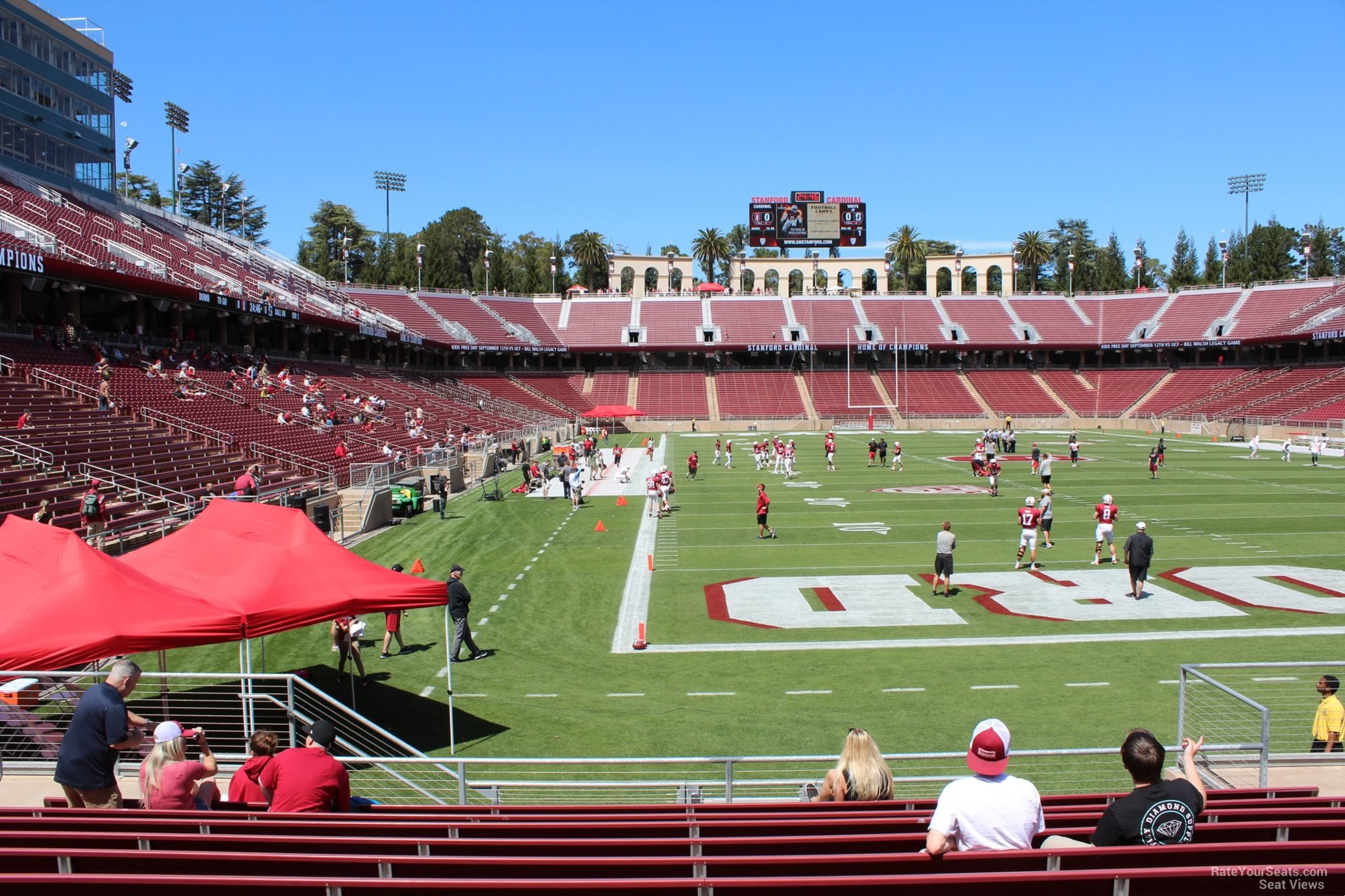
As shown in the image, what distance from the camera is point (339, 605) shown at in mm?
10039

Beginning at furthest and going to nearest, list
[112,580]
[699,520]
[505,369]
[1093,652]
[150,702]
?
[505,369]
[699,520]
[1093,652]
[150,702]
[112,580]

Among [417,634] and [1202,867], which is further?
[417,634]

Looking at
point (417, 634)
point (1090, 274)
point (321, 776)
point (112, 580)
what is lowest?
point (417, 634)

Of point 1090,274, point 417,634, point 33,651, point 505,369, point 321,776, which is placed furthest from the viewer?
point 1090,274

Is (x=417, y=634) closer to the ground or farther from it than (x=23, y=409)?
closer to the ground

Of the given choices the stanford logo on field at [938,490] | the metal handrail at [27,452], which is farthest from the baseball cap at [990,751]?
the stanford logo on field at [938,490]

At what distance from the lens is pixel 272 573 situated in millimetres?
10297

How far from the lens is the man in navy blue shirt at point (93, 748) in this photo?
641cm

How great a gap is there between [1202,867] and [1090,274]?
130 metres

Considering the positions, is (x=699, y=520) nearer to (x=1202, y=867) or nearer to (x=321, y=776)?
(x=321, y=776)

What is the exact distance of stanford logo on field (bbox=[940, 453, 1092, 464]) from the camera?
137 ft

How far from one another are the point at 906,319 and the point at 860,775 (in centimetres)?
8144

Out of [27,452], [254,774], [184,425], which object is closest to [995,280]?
[184,425]

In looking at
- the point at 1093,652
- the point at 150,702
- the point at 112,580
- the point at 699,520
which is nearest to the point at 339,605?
the point at 112,580
